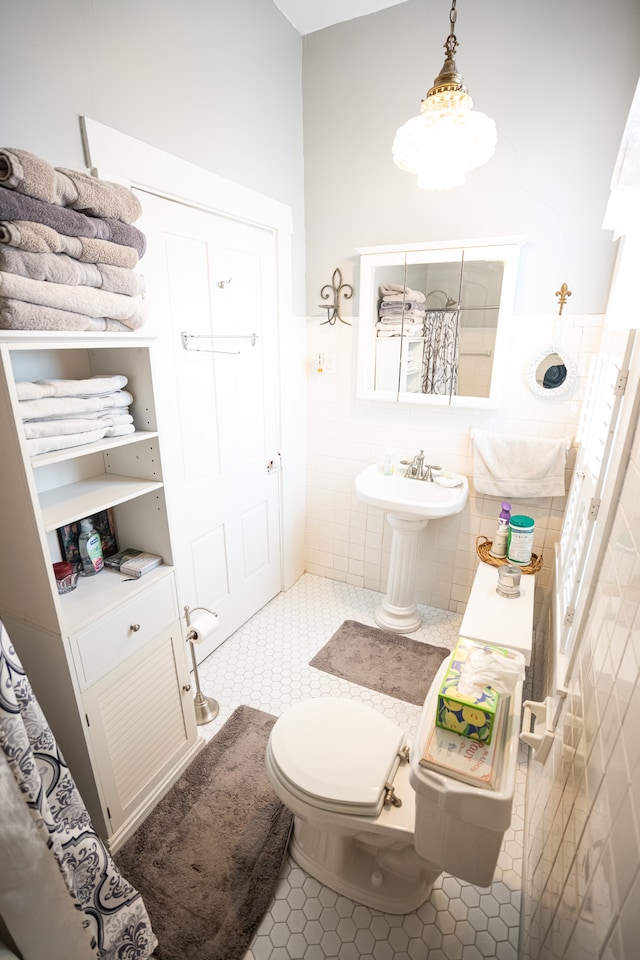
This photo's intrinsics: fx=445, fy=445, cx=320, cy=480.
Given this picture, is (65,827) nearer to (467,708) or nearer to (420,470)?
(467,708)

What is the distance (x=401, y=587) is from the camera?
2504 mm

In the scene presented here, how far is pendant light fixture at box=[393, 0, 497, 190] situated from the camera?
1178mm

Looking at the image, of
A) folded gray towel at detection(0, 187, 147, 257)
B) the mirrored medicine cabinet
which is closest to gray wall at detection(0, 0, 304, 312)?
folded gray towel at detection(0, 187, 147, 257)

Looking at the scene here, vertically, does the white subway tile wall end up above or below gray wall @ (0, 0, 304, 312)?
below

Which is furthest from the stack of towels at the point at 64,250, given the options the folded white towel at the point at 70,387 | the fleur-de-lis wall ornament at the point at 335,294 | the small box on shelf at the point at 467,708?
the fleur-de-lis wall ornament at the point at 335,294

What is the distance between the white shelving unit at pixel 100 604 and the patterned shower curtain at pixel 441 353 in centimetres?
145

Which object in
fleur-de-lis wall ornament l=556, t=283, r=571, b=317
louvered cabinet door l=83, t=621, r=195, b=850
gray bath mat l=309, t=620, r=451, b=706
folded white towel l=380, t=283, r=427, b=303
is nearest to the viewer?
louvered cabinet door l=83, t=621, r=195, b=850

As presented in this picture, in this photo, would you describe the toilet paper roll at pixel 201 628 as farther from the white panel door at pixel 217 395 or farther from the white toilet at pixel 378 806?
the white toilet at pixel 378 806

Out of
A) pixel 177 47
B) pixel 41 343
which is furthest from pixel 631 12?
pixel 41 343

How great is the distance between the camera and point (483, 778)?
0.91 metres

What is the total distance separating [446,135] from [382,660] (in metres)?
2.17

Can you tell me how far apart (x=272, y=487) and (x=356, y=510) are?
0.56 meters

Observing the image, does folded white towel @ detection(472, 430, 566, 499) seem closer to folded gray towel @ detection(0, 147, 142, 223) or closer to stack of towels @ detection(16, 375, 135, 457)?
stack of towels @ detection(16, 375, 135, 457)

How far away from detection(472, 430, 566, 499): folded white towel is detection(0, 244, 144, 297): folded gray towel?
1687 millimetres
